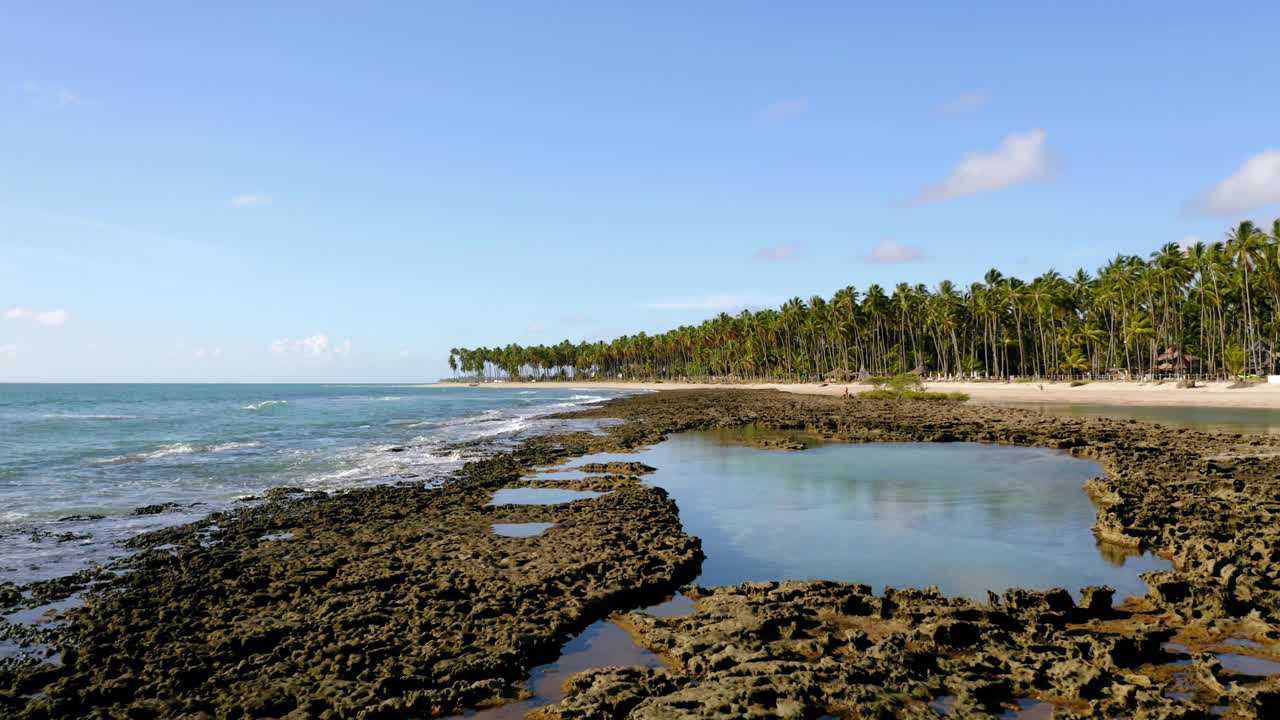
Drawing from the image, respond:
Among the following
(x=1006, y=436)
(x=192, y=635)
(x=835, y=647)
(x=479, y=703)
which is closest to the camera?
(x=479, y=703)

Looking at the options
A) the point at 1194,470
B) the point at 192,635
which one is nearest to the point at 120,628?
the point at 192,635

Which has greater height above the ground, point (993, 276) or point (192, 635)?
point (993, 276)

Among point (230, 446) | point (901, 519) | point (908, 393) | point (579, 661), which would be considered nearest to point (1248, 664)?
point (579, 661)

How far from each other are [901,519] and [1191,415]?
4336 cm

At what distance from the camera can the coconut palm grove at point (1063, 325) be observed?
83.6 m

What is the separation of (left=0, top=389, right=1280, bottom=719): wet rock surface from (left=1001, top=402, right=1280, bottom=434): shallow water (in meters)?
27.1

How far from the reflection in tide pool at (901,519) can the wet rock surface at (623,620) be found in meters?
1.21

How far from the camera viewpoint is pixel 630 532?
53.4ft

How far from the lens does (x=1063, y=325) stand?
10938 centimetres

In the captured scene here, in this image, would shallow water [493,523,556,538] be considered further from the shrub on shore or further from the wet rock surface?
the shrub on shore

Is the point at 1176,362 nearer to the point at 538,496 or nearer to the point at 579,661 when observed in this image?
the point at 538,496

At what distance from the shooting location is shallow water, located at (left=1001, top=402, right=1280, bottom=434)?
39.2 meters

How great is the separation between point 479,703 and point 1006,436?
34.2m

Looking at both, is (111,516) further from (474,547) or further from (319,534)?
(474,547)
